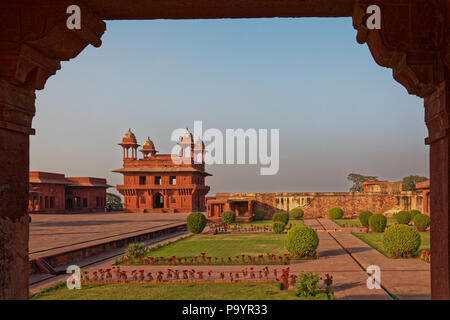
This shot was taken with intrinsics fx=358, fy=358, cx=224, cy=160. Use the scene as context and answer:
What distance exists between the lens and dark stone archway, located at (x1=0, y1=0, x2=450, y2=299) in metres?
2.36

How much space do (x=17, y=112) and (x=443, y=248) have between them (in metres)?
3.06

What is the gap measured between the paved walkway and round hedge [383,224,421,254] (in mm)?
391

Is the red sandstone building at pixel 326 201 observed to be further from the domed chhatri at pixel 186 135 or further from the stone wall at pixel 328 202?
the domed chhatri at pixel 186 135

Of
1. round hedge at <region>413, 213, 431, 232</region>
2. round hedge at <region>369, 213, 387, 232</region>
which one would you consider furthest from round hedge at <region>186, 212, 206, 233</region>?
round hedge at <region>413, 213, 431, 232</region>

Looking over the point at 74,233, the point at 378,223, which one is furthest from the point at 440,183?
the point at 74,233

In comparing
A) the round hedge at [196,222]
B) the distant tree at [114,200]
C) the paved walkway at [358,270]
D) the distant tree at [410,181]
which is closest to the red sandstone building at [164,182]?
the distant tree at [114,200]

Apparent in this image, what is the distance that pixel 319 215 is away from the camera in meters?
29.1

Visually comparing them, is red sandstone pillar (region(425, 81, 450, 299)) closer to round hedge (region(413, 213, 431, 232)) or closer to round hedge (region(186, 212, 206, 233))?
round hedge (region(186, 212, 206, 233))

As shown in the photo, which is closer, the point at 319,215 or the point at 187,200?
the point at 319,215

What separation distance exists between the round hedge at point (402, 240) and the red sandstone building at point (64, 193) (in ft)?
92.8

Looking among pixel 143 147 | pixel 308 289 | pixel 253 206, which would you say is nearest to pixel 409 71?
pixel 308 289
